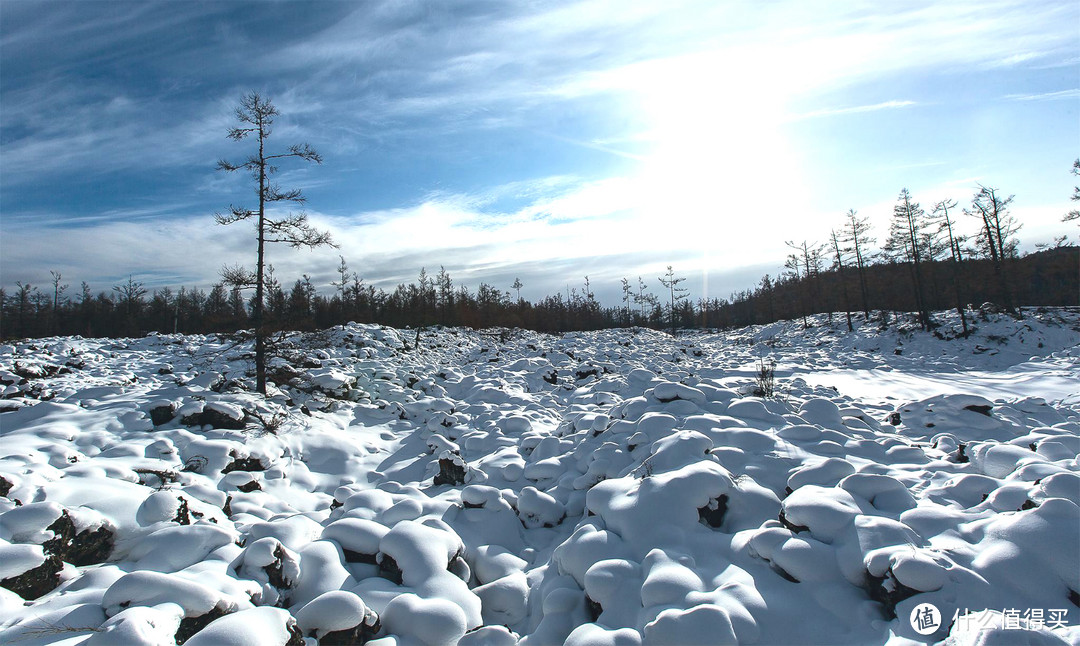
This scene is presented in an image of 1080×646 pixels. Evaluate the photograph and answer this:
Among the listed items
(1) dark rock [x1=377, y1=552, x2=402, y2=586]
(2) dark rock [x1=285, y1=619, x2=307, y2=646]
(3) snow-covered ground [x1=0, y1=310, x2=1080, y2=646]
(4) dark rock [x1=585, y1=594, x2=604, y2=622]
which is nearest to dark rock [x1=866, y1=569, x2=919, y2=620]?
(3) snow-covered ground [x1=0, y1=310, x2=1080, y2=646]

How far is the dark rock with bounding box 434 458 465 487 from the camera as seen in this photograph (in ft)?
21.0

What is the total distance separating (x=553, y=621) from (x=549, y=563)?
96 centimetres

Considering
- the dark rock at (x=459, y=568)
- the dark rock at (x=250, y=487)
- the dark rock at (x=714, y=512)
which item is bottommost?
the dark rock at (x=459, y=568)

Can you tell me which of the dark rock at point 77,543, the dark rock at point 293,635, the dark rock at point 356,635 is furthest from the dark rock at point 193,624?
the dark rock at point 77,543

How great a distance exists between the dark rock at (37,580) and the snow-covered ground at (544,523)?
0.02 meters

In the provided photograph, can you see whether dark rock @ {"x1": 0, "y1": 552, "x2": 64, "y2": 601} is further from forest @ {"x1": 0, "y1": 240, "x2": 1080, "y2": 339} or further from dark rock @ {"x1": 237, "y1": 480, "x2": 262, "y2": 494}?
forest @ {"x1": 0, "y1": 240, "x2": 1080, "y2": 339}

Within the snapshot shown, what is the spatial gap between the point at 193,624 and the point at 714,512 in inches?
163

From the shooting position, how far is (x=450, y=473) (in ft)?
21.0

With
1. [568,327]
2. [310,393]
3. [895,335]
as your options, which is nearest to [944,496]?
[310,393]

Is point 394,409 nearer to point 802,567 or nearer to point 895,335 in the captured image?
point 802,567

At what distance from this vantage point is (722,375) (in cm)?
1464

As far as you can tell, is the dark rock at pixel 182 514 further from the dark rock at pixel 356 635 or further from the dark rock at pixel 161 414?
the dark rock at pixel 161 414

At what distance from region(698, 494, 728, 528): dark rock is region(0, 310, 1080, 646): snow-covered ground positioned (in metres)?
0.02

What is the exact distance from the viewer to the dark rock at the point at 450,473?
6410mm
